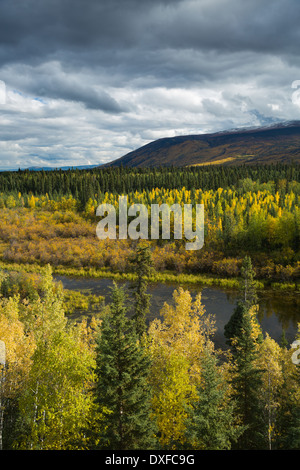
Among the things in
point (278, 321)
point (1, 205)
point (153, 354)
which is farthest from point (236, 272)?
point (1, 205)

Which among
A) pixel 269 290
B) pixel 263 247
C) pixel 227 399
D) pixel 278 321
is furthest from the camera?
pixel 263 247

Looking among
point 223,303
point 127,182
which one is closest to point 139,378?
point 223,303

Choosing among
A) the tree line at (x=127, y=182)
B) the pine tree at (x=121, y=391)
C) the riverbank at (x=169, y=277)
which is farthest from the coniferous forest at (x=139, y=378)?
the tree line at (x=127, y=182)

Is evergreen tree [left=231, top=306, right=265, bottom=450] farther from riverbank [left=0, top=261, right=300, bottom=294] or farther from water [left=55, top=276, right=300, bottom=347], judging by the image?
riverbank [left=0, top=261, right=300, bottom=294]

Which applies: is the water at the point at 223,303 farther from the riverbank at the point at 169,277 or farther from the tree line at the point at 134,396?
the tree line at the point at 134,396

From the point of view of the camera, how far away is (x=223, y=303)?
57.8 meters

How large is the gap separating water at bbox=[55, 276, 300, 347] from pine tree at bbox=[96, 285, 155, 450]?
2612 centimetres

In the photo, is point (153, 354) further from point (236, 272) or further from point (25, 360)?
point (236, 272)

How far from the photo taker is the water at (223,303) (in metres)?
46.9

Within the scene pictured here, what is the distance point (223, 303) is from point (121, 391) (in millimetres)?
43705

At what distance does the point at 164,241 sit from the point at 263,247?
30.5 metres

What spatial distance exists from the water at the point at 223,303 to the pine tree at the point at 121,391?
26.1 m

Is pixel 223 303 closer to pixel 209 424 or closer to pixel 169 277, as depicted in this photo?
pixel 169 277
